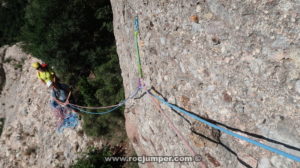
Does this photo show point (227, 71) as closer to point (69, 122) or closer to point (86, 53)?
point (69, 122)

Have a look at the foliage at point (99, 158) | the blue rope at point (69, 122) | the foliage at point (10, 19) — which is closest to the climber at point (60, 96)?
the blue rope at point (69, 122)

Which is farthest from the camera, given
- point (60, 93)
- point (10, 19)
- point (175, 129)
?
point (10, 19)

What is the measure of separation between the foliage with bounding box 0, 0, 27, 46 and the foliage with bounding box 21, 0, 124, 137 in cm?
791

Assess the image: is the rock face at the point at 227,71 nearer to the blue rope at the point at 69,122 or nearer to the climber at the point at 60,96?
the climber at the point at 60,96

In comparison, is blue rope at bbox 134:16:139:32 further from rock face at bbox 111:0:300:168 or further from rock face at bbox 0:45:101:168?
rock face at bbox 0:45:101:168

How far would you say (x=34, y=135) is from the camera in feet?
29.0

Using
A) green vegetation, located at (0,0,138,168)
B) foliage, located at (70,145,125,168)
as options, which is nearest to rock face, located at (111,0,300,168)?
foliage, located at (70,145,125,168)

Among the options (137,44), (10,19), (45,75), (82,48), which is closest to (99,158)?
(45,75)

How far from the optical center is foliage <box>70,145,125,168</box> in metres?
6.74

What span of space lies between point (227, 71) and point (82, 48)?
787 centimetres

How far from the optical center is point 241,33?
7.01 ft

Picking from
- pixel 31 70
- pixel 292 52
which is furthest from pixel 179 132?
pixel 31 70

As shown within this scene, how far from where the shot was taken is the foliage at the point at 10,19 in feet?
51.5

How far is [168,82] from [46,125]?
284 inches
